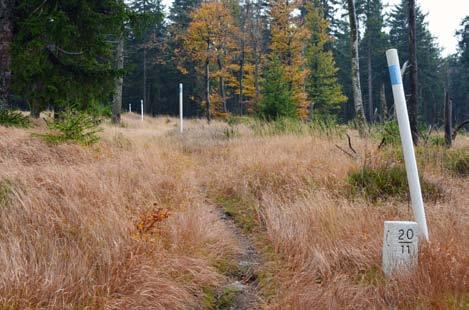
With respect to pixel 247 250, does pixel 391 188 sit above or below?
above

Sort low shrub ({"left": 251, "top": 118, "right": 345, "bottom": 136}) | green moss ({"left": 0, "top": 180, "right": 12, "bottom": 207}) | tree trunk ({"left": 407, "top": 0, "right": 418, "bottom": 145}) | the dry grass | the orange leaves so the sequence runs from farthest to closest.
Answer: low shrub ({"left": 251, "top": 118, "right": 345, "bottom": 136}) < tree trunk ({"left": 407, "top": 0, "right": 418, "bottom": 145}) < green moss ({"left": 0, "top": 180, "right": 12, "bottom": 207}) < the orange leaves < the dry grass

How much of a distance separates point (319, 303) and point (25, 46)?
8.36 meters

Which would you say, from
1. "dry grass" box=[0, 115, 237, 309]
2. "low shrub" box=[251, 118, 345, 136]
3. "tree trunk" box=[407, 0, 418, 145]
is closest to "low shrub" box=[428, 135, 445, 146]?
"tree trunk" box=[407, 0, 418, 145]

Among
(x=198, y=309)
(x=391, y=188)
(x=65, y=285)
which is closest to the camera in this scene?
(x=65, y=285)

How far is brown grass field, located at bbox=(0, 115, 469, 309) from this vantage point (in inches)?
90.8

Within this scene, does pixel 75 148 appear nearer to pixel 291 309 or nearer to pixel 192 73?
pixel 291 309

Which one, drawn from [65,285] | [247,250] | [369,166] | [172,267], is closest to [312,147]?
[369,166]

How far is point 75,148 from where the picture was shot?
6.09 metres

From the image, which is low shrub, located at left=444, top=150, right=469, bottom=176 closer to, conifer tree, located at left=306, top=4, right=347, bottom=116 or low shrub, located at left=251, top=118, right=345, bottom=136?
low shrub, located at left=251, top=118, right=345, bottom=136

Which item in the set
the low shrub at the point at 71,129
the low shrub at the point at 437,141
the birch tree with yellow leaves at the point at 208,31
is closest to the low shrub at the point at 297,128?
the low shrub at the point at 437,141

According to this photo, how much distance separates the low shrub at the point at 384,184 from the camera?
4.31m

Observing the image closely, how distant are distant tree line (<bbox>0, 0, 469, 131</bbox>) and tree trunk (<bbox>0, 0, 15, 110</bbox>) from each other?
2 centimetres

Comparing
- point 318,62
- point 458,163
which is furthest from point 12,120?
point 318,62

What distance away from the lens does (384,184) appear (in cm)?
452
